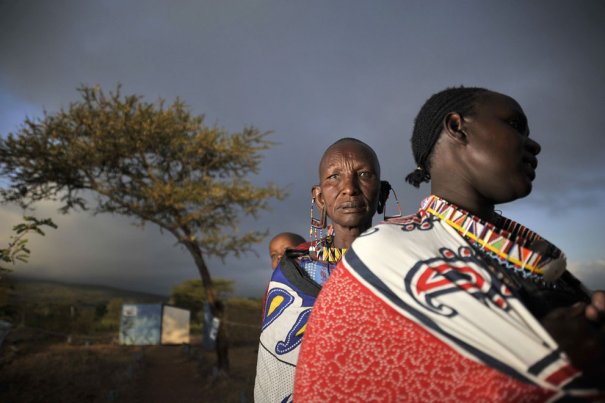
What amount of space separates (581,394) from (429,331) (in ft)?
1.12

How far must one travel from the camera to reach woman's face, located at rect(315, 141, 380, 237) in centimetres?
261

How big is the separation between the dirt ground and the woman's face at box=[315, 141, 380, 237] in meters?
6.05

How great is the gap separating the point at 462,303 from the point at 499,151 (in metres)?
0.56

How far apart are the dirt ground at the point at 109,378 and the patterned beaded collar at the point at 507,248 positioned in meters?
7.07

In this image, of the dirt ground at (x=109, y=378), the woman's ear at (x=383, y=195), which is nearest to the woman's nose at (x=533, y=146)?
the woman's ear at (x=383, y=195)

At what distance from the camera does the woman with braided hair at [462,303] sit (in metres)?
0.94

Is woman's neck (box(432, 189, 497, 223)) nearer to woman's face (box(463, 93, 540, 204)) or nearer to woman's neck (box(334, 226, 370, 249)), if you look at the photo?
woman's face (box(463, 93, 540, 204))

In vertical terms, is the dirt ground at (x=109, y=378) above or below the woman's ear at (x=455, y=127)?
below

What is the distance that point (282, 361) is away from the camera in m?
2.23

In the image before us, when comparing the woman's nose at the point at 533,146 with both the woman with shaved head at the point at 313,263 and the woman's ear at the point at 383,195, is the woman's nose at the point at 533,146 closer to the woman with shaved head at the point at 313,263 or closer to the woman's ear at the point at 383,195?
the woman with shaved head at the point at 313,263

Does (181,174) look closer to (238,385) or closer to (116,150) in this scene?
(116,150)

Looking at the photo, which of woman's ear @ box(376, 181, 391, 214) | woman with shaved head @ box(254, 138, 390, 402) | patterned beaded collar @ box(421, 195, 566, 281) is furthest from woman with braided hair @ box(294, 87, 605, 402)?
woman's ear @ box(376, 181, 391, 214)

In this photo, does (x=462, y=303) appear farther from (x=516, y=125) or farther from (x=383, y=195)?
(x=383, y=195)

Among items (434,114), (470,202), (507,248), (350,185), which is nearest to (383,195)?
(350,185)
